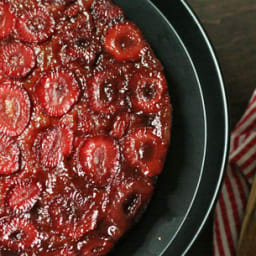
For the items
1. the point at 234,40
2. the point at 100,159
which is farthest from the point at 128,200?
the point at 234,40

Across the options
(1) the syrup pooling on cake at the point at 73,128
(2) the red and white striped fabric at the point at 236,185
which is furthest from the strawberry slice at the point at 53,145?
(2) the red and white striped fabric at the point at 236,185

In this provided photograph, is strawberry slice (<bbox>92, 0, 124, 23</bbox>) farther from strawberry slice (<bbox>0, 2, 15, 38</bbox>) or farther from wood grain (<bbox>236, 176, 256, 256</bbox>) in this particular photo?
wood grain (<bbox>236, 176, 256, 256</bbox>)

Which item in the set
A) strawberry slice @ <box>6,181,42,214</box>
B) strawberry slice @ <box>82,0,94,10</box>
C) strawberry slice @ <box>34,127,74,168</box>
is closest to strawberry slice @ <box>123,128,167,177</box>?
strawberry slice @ <box>34,127,74,168</box>

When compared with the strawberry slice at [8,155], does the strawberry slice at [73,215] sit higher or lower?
lower

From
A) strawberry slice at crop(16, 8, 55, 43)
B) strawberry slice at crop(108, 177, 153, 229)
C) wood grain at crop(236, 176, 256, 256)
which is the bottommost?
wood grain at crop(236, 176, 256, 256)

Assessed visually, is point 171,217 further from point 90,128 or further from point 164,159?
point 90,128

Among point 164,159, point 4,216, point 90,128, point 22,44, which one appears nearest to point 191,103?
point 164,159

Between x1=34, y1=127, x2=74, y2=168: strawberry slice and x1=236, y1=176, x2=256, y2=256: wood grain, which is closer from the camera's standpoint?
x1=34, y1=127, x2=74, y2=168: strawberry slice

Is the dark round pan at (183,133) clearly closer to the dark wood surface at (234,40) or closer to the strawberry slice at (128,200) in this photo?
the strawberry slice at (128,200)
